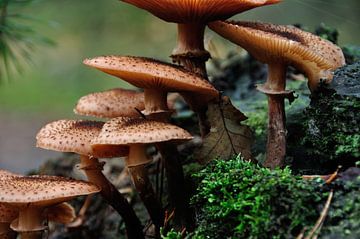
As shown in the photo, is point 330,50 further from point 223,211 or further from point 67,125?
point 67,125

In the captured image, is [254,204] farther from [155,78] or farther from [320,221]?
[155,78]

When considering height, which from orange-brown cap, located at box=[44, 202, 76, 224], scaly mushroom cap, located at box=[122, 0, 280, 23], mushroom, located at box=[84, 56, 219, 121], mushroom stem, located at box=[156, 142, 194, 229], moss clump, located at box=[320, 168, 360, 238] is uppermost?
scaly mushroom cap, located at box=[122, 0, 280, 23]

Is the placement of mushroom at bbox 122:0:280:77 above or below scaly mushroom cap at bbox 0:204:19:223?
above

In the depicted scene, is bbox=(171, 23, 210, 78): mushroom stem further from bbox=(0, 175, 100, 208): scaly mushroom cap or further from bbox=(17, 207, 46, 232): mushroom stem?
bbox=(17, 207, 46, 232): mushroom stem

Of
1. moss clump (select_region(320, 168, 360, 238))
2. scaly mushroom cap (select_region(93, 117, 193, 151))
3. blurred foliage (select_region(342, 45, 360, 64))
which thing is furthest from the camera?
blurred foliage (select_region(342, 45, 360, 64))

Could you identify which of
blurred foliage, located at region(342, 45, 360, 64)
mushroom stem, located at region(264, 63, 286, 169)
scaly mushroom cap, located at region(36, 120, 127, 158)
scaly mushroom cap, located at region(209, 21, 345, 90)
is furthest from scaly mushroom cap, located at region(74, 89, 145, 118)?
blurred foliage, located at region(342, 45, 360, 64)

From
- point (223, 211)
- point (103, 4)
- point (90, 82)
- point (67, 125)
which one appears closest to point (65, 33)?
point (90, 82)
